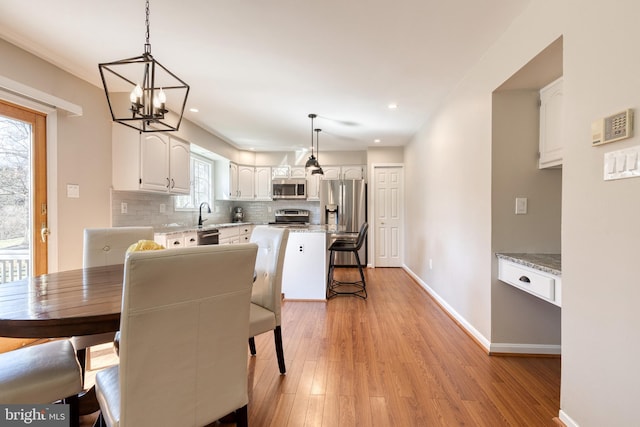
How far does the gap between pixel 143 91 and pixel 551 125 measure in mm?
2596

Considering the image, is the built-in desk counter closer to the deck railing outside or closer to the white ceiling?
the white ceiling

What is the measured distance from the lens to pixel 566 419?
4.74 feet

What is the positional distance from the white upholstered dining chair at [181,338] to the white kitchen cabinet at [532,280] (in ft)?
5.66

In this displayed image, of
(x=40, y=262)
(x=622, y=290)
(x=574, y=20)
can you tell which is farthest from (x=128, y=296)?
(x=40, y=262)

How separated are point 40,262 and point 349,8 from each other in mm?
3209

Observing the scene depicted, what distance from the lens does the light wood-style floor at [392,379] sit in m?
1.54

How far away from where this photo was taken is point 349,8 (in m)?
1.82

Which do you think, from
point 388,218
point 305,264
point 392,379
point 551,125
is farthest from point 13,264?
point 388,218

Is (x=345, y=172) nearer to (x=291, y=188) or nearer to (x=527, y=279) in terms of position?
(x=291, y=188)

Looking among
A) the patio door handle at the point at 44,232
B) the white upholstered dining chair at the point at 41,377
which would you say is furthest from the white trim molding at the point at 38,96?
the white upholstered dining chair at the point at 41,377

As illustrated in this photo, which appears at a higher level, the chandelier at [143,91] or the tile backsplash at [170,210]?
the chandelier at [143,91]

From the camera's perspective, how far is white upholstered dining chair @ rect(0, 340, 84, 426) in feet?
3.33

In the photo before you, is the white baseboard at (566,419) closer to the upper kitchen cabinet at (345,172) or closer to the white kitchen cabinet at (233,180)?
the upper kitchen cabinet at (345,172)

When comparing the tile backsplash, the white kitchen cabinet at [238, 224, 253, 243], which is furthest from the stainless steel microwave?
the white kitchen cabinet at [238, 224, 253, 243]
